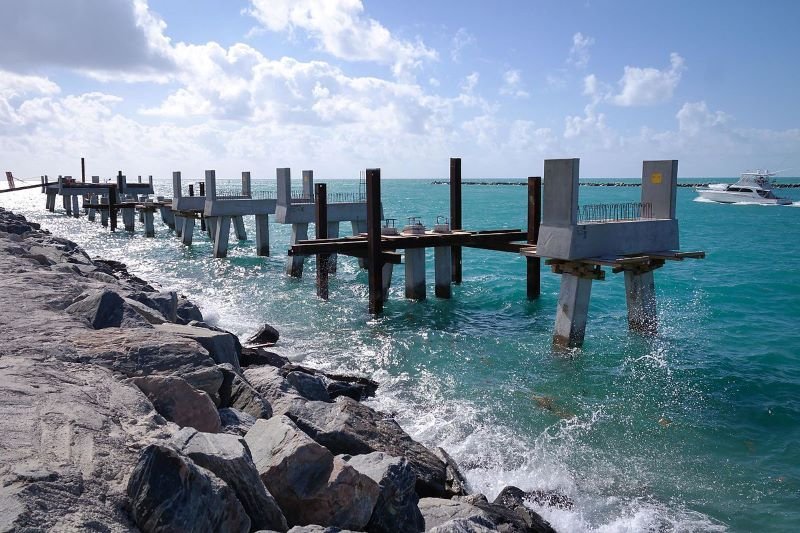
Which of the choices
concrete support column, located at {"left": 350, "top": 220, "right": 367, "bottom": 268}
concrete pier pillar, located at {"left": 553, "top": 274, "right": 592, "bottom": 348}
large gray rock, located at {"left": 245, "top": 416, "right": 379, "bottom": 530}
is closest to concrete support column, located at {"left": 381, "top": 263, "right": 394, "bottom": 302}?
concrete support column, located at {"left": 350, "top": 220, "right": 367, "bottom": 268}

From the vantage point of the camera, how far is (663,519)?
28.4 feet

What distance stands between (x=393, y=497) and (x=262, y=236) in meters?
30.7

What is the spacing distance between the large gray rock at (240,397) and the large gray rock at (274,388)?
237 millimetres

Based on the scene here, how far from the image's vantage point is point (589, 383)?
14.2 metres

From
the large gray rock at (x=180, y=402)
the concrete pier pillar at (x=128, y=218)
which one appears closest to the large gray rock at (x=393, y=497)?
the large gray rock at (x=180, y=402)

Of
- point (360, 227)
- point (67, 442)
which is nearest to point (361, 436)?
point (67, 442)

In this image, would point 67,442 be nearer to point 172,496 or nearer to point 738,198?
point 172,496

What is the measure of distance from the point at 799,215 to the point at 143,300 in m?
86.3

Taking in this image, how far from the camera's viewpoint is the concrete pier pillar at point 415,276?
23.0 metres

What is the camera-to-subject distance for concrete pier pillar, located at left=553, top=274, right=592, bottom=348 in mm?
16281

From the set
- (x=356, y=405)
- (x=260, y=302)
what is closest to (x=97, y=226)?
(x=260, y=302)

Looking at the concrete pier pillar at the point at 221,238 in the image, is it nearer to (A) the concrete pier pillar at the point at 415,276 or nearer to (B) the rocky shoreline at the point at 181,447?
(A) the concrete pier pillar at the point at 415,276

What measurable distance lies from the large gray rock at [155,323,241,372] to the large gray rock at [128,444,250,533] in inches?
172

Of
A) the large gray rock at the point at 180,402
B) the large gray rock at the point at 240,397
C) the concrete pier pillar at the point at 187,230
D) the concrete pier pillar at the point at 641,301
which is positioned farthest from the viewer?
the concrete pier pillar at the point at 187,230
